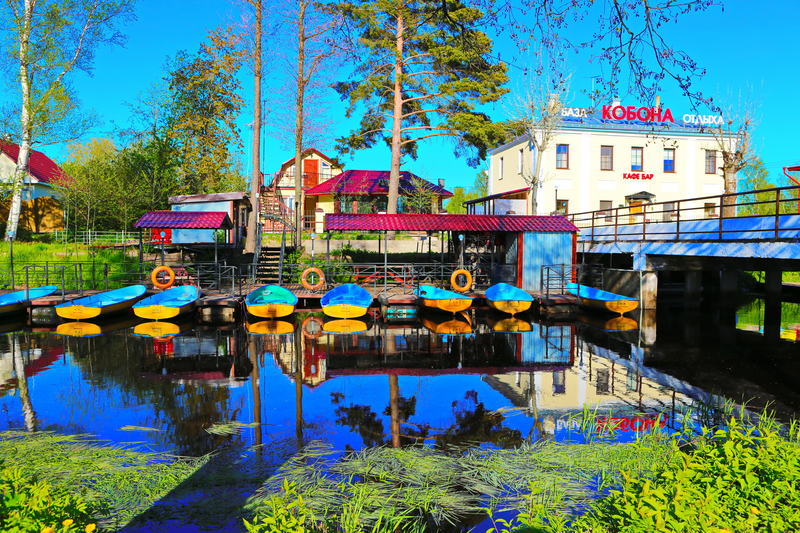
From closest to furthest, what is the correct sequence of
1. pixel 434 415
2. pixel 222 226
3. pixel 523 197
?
pixel 434 415, pixel 222 226, pixel 523 197

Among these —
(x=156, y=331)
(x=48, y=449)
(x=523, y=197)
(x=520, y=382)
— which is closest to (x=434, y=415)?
(x=520, y=382)

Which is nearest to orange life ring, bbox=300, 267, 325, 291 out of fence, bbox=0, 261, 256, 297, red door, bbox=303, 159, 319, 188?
fence, bbox=0, 261, 256, 297

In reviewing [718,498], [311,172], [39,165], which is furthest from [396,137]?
[39,165]

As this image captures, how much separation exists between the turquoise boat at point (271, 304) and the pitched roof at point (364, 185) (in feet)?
72.0

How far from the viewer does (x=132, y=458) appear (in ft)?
21.0

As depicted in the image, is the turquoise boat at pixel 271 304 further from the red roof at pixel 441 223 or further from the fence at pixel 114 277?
the red roof at pixel 441 223

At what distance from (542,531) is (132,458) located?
519cm

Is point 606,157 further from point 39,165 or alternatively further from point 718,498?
point 39,165

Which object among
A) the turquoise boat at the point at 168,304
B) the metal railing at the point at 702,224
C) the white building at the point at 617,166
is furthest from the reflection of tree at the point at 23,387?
the white building at the point at 617,166

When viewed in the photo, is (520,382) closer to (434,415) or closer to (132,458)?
(434,415)

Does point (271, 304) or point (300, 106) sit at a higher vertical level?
point (300, 106)

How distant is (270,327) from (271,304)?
1178mm

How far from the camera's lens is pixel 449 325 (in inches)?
687

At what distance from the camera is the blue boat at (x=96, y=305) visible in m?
17.3
